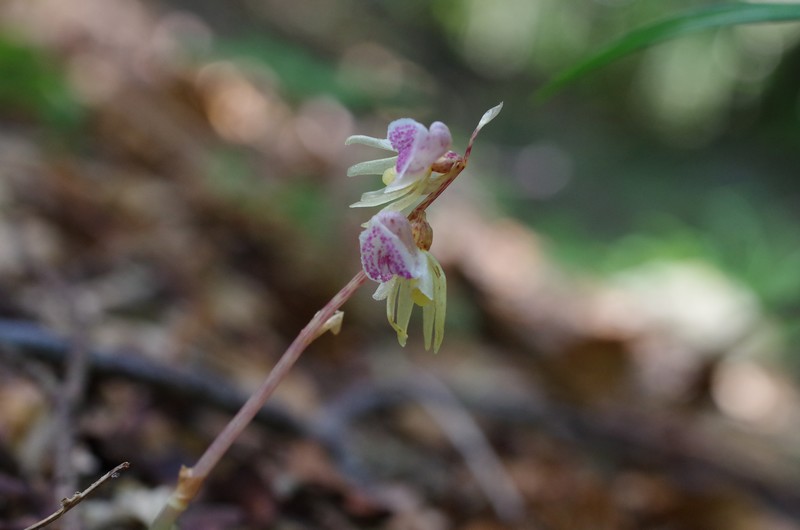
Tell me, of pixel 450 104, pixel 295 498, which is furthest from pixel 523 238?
pixel 450 104

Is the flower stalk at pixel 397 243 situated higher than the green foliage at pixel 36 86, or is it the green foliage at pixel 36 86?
the green foliage at pixel 36 86

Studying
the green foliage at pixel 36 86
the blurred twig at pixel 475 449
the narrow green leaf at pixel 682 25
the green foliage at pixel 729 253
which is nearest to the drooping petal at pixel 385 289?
the narrow green leaf at pixel 682 25

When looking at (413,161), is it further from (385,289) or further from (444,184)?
(385,289)

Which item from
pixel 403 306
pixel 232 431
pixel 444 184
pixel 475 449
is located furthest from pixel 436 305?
pixel 475 449

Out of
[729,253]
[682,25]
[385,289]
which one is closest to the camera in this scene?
[385,289]

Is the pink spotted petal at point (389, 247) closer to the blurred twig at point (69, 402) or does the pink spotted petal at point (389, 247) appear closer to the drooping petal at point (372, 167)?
the drooping petal at point (372, 167)
